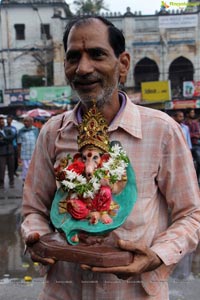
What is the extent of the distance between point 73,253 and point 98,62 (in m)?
0.59

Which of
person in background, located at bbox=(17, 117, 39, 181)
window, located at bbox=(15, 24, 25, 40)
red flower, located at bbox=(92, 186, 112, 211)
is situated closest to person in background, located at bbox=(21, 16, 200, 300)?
red flower, located at bbox=(92, 186, 112, 211)

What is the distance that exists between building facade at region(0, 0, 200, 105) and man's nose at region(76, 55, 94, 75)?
28906mm

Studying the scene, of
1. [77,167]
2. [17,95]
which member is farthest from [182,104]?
[77,167]

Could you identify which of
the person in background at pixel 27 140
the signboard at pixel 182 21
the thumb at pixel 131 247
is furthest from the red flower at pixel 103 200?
the signboard at pixel 182 21

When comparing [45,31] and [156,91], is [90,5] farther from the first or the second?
[156,91]

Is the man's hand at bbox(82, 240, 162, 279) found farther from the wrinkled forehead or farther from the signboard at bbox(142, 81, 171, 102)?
the signboard at bbox(142, 81, 171, 102)

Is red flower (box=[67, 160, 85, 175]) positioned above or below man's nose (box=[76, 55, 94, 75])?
below

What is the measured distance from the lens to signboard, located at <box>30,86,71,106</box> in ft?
94.1

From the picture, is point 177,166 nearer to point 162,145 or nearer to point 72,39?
point 162,145

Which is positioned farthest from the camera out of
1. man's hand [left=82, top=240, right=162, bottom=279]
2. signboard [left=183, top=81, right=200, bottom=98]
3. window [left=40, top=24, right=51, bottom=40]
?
window [left=40, top=24, right=51, bottom=40]

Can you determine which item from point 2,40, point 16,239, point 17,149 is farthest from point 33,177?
point 2,40

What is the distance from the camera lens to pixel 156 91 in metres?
26.3

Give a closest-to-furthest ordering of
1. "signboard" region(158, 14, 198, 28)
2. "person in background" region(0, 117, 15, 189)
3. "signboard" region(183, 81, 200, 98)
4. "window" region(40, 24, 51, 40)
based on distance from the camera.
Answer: "person in background" region(0, 117, 15, 189) → "signboard" region(183, 81, 200, 98) → "signboard" region(158, 14, 198, 28) → "window" region(40, 24, 51, 40)

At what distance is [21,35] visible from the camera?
36781 mm
